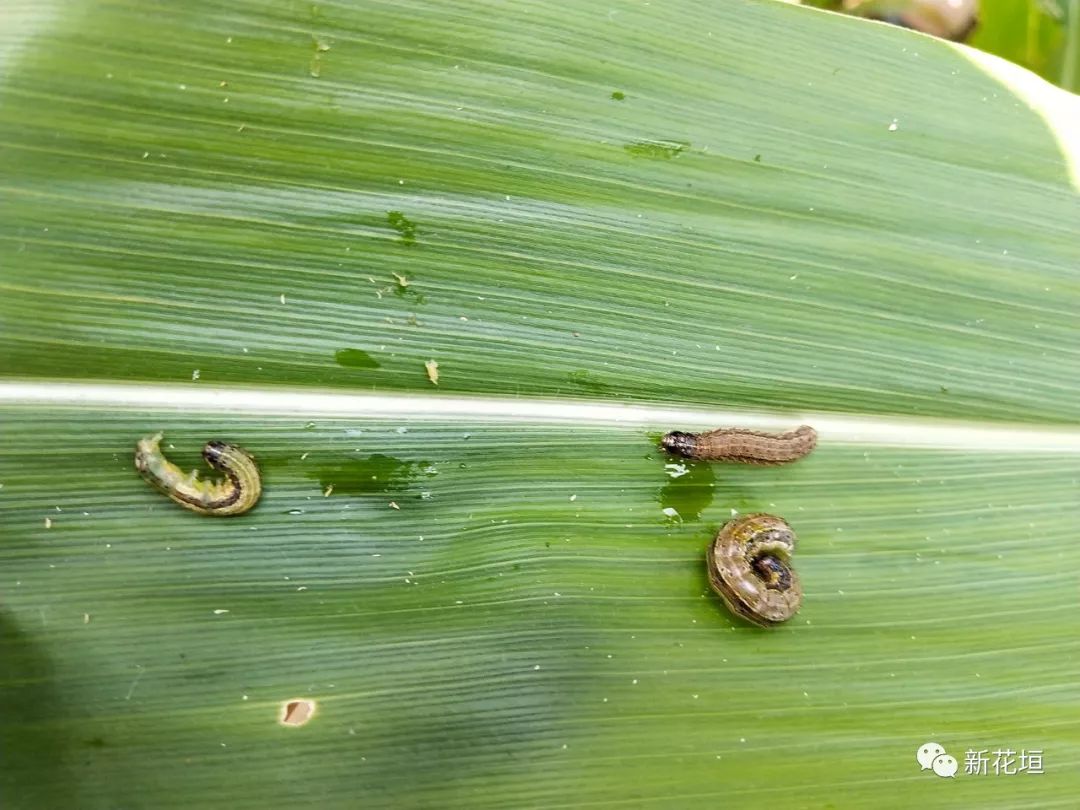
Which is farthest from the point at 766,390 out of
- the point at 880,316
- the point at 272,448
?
the point at 272,448

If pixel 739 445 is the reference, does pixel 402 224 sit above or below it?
above

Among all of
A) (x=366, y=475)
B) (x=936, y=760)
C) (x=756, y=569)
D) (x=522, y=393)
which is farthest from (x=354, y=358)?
(x=936, y=760)

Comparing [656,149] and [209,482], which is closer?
[209,482]

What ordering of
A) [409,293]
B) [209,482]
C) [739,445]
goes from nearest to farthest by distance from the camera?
[209,482] → [409,293] → [739,445]

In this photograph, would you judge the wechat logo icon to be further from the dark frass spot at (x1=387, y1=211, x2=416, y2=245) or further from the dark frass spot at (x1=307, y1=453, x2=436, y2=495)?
the dark frass spot at (x1=387, y1=211, x2=416, y2=245)

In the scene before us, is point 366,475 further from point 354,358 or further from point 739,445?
point 739,445

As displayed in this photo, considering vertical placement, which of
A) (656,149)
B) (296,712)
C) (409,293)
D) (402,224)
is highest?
(656,149)

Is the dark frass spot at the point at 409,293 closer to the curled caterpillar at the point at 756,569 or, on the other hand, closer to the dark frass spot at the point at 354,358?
the dark frass spot at the point at 354,358
